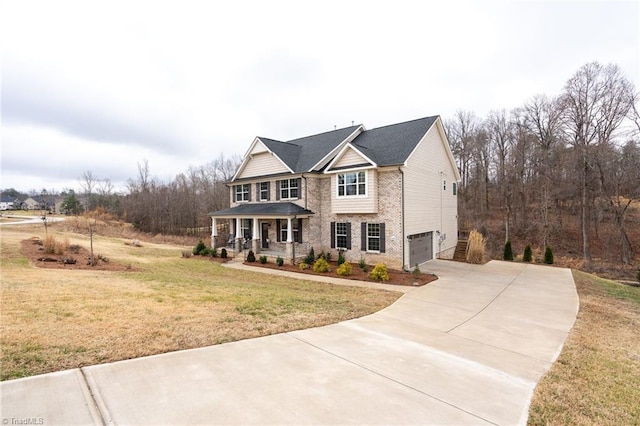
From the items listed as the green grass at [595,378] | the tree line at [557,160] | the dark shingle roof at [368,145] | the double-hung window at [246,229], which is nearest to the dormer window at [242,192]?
the double-hung window at [246,229]

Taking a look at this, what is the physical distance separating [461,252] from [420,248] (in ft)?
14.9

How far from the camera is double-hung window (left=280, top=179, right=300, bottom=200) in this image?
19.1 meters

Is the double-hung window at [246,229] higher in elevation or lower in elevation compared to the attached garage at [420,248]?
higher

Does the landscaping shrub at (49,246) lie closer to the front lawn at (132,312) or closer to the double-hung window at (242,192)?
the front lawn at (132,312)

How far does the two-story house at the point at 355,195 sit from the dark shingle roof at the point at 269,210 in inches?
3.4

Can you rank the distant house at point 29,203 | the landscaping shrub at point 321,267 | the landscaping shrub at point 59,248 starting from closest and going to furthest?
the landscaping shrub at point 321,267 → the landscaping shrub at point 59,248 → the distant house at point 29,203

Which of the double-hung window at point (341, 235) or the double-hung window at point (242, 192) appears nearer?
the double-hung window at point (341, 235)

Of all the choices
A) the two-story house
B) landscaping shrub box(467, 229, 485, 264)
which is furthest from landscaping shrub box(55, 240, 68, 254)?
landscaping shrub box(467, 229, 485, 264)

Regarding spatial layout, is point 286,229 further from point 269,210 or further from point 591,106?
point 591,106

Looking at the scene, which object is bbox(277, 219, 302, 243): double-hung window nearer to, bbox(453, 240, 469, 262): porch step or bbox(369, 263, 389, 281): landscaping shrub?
bbox(369, 263, 389, 281): landscaping shrub

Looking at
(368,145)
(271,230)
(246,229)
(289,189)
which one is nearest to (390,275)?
(368,145)

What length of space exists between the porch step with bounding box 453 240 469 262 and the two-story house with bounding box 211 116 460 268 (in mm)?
776

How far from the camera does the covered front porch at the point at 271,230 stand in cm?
1752

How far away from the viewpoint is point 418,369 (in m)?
4.82
